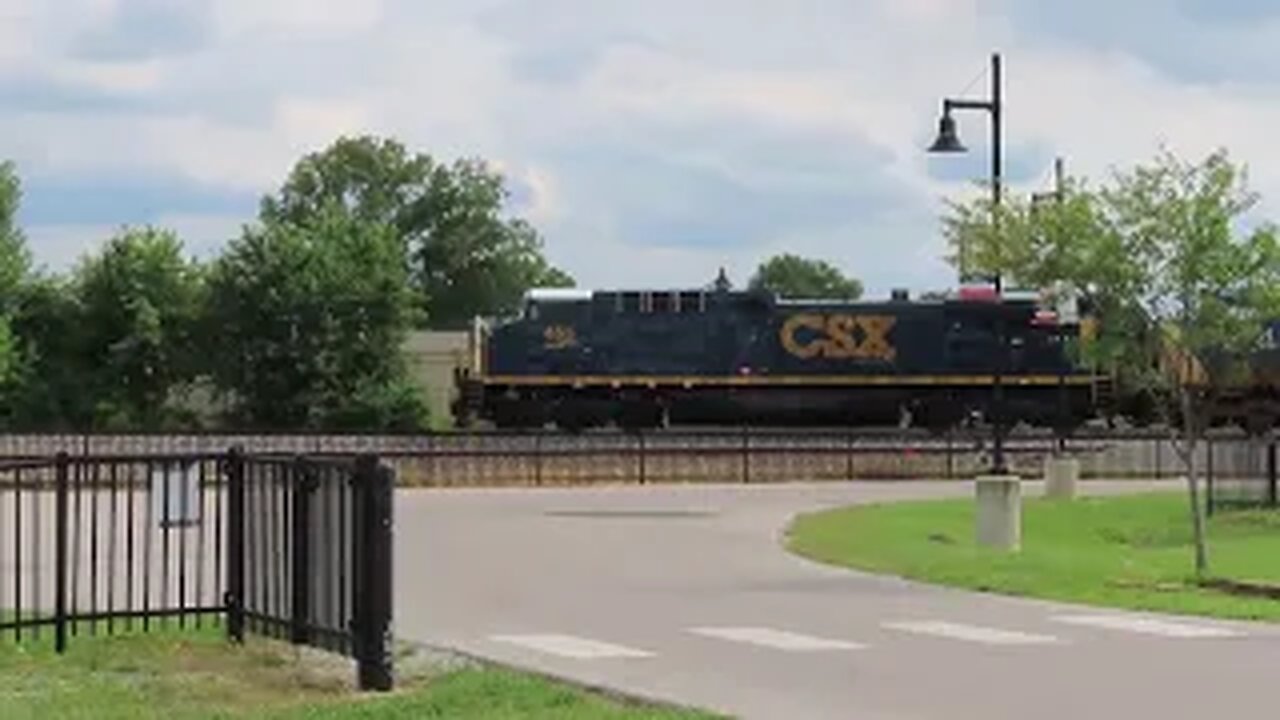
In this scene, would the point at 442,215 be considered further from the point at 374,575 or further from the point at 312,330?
the point at 374,575

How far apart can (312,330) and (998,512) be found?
44.6 meters

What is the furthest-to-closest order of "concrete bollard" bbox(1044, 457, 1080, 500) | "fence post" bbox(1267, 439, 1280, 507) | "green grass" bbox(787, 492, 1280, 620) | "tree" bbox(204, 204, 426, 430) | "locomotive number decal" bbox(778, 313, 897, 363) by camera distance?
1. "tree" bbox(204, 204, 426, 430)
2. "locomotive number decal" bbox(778, 313, 897, 363)
3. "concrete bollard" bbox(1044, 457, 1080, 500)
4. "fence post" bbox(1267, 439, 1280, 507)
5. "green grass" bbox(787, 492, 1280, 620)

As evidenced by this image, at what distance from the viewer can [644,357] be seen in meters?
59.0

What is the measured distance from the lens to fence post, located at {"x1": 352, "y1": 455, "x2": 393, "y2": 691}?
14.2 meters

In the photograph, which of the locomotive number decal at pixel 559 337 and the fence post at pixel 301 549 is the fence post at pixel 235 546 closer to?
the fence post at pixel 301 549

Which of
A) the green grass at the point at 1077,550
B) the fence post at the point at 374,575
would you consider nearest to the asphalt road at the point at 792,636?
the green grass at the point at 1077,550

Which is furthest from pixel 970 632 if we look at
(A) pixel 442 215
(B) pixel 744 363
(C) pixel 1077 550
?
(A) pixel 442 215

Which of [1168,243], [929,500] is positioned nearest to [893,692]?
[1168,243]

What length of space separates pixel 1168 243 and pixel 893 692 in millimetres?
13288

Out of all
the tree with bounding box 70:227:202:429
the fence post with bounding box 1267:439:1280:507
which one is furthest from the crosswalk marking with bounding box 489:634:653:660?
the tree with bounding box 70:227:202:429

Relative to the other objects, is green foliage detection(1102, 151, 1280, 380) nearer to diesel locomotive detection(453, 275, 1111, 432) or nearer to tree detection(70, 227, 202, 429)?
diesel locomotive detection(453, 275, 1111, 432)

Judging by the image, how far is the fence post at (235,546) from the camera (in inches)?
653

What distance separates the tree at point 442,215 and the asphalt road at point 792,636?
4107 inches

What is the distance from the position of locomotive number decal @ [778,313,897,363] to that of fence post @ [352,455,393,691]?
45377 millimetres
